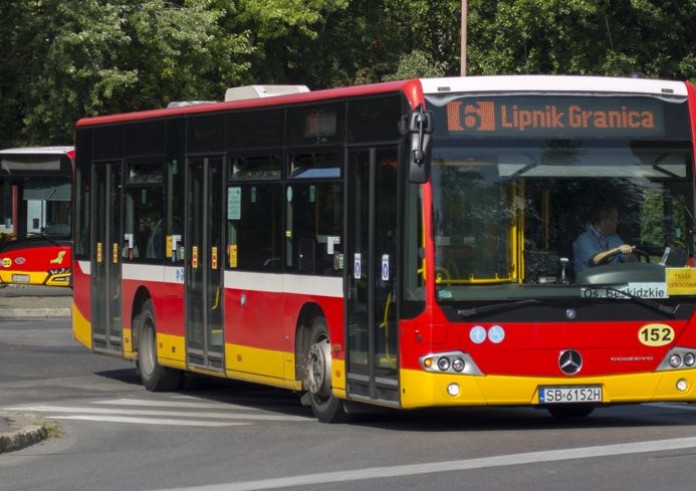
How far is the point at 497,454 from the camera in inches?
472

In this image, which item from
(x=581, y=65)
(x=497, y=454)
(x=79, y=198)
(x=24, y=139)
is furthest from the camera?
(x=581, y=65)

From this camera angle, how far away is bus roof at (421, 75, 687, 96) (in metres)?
13.3

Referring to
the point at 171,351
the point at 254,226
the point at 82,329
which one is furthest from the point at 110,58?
the point at 254,226

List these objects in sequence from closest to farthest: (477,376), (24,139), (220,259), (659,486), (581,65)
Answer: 1. (659,486)
2. (477,376)
3. (220,259)
4. (24,139)
5. (581,65)

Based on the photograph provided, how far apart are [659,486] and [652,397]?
3.39 m

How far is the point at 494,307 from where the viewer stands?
42.9 feet

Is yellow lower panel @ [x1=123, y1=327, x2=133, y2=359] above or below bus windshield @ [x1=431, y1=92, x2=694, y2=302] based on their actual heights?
below

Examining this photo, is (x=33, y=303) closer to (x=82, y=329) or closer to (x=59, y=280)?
(x=59, y=280)

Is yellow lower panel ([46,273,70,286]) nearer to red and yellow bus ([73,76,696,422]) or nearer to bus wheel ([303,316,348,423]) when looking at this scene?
red and yellow bus ([73,76,696,422])

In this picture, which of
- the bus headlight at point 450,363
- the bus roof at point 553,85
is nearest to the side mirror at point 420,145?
the bus roof at point 553,85

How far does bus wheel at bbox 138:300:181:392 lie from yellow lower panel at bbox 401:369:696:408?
5688 mm

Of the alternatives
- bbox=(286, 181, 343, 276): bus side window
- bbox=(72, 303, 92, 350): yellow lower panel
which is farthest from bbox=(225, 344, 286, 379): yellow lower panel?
bbox=(72, 303, 92, 350): yellow lower panel

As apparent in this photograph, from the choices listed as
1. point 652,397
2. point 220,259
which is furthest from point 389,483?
point 220,259

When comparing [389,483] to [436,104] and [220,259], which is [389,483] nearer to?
[436,104]
